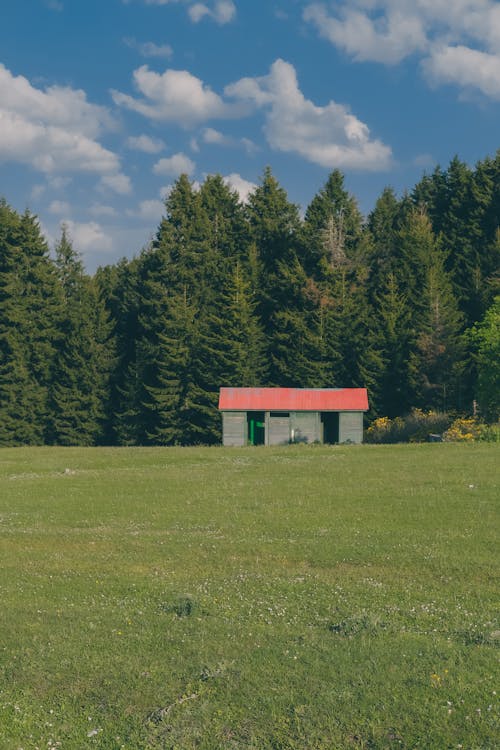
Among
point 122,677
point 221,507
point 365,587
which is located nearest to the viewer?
point 122,677

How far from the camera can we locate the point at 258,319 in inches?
2817

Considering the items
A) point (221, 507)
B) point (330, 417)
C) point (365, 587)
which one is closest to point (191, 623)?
point (365, 587)

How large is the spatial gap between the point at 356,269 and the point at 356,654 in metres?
63.2

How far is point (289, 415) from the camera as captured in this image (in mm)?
56844

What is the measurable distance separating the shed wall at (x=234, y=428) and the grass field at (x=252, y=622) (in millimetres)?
28428

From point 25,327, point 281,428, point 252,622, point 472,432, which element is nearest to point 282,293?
point 281,428

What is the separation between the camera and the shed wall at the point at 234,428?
56.9 meters

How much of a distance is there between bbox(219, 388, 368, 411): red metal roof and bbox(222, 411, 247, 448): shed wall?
665mm

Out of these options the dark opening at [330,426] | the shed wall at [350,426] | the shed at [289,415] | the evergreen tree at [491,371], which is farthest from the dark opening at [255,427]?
the evergreen tree at [491,371]

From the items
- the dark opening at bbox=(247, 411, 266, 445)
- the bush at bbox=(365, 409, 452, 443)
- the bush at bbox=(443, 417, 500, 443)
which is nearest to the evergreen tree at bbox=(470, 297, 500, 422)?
the bush at bbox=(443, 417, 500, 443)

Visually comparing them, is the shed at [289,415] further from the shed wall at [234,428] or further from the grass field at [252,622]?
the grass field at [252,622]

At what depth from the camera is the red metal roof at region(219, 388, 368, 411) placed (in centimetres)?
5659

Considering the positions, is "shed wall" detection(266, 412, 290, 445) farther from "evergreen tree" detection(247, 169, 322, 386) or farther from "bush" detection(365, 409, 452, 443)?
"evergreen tree" detection(247, 169, 322, 386)

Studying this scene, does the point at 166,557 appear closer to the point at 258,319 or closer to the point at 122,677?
the point at 122,677
